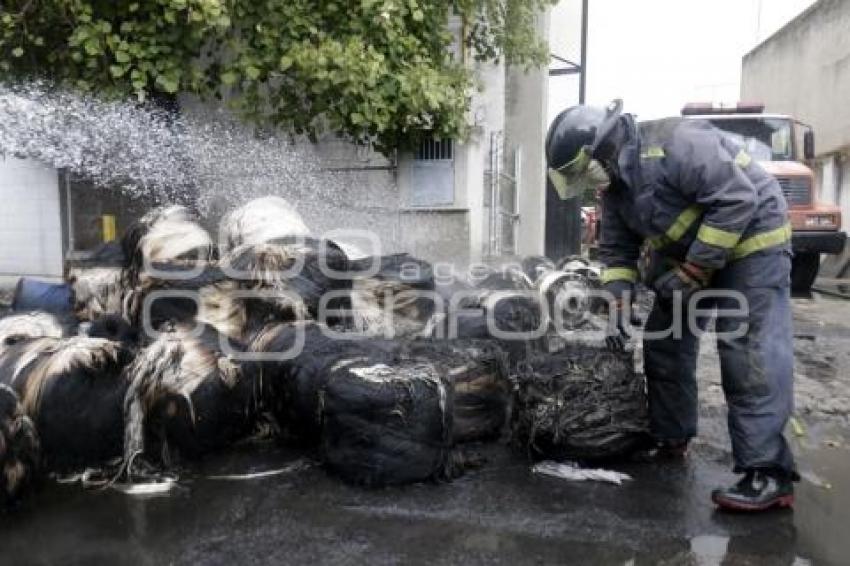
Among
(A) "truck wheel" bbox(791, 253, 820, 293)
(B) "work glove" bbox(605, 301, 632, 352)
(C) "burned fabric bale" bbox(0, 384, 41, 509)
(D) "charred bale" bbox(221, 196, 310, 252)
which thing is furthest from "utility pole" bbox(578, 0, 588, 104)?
(C) "burned fabric bale" bbox(0, 384, 41, 509)

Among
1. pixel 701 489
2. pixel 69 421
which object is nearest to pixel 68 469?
pixel 69 421

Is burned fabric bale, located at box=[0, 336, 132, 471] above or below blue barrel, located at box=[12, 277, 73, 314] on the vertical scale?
below

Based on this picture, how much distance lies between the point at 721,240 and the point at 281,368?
5.84 feet

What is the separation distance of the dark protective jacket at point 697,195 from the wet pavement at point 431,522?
91 cm

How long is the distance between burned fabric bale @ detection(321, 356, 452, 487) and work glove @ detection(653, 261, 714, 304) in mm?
914

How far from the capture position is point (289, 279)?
328 cm

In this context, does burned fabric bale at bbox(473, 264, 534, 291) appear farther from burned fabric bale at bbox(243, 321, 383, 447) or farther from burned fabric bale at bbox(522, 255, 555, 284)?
burned fabric bale at bbox(243, 321, 383, 447)

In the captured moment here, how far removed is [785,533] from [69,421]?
2.54 metres

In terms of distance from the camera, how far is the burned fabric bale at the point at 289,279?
10.6ft

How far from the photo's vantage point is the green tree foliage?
5.67m

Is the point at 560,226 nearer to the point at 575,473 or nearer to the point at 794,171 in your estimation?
the point at 794,171

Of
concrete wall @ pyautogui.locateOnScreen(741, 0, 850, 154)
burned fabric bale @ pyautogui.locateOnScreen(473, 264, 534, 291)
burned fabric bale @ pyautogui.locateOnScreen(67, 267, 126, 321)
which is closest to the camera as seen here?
burned fabric bale @ pyautogui.locateOnScreen(67, 267, 126, 321)

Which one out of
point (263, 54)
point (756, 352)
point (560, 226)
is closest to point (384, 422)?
point (756, 352)

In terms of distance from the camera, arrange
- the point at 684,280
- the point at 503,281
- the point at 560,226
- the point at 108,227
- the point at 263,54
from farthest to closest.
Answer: the point at 560,226
the point at 108,227
the point at 263,54
the point at 503,281
the point at 684,280
